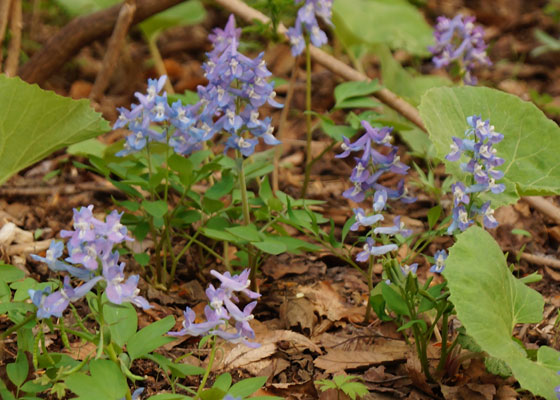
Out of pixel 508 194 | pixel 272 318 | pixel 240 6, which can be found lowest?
pixel 272 318

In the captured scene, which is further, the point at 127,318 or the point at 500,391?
the point at 500,391

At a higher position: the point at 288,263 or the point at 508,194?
the point at 508,194

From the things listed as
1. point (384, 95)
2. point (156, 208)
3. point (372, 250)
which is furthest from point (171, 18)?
point (372, 250)

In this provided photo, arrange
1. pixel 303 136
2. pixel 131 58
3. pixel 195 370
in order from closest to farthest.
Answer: pixel 195 370 → pixel 303 136 → pixel 131 58

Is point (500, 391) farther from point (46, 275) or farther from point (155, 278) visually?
point (46, 275)

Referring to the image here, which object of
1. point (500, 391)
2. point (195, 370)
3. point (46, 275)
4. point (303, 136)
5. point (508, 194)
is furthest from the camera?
point (303, 136)

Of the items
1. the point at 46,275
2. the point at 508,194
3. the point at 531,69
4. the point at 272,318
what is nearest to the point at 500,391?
the point at 508,194
